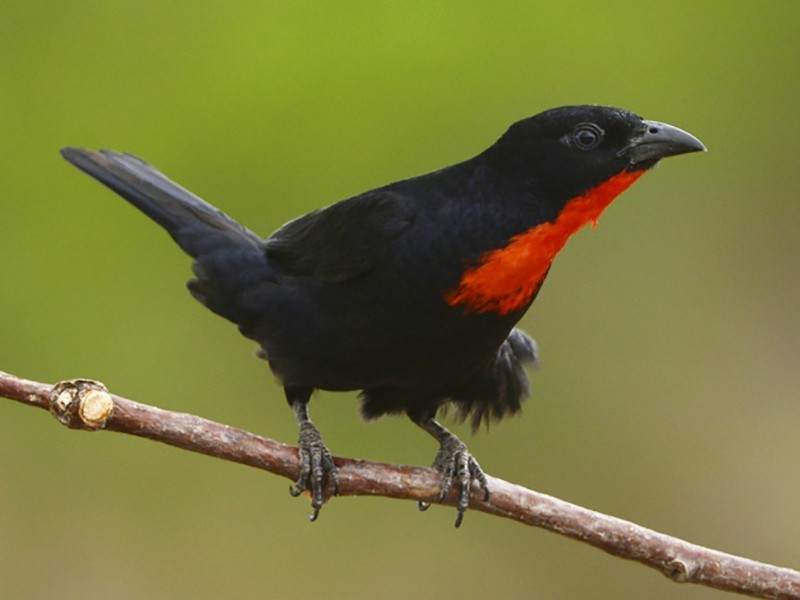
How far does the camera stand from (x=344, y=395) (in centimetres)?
568

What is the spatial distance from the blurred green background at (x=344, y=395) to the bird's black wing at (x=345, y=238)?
1.76 meters

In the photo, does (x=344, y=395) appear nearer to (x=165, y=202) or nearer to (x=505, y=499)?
(x=165, y=202)

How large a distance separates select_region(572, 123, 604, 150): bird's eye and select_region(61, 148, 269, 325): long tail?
0.99m

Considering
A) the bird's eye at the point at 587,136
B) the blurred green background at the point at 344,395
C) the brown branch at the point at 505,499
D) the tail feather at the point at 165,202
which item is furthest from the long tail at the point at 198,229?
the blurred green background at the point at 344,395

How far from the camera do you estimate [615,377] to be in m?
6.18

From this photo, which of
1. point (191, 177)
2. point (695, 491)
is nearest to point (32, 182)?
point (191, 177)

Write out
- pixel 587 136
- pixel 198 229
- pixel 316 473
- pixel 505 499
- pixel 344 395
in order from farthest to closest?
pixel 344 395 → pixel 198 229 → pixel 316 473 → pixel 587 136 → pixel 505 499

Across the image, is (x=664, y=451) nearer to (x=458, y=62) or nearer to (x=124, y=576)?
(x=458, y=62)

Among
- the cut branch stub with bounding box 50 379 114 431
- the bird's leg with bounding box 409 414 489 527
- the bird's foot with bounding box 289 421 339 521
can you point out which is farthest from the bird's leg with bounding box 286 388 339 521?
the cut branch stub with bounding box 50 379 114 431

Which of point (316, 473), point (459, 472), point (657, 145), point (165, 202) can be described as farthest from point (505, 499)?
point (165, 202)

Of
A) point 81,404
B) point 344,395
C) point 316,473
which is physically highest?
point 344,395

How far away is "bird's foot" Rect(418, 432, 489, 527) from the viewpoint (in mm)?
3459

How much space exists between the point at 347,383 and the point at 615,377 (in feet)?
9.40

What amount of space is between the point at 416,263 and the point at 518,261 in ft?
0.89
